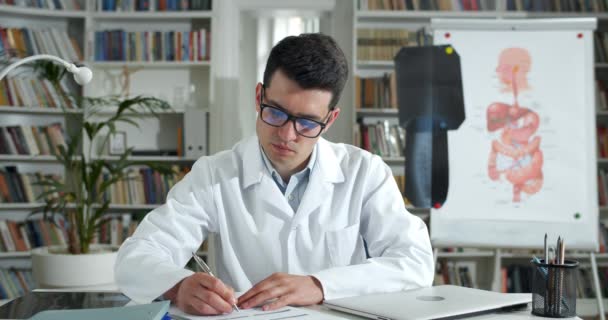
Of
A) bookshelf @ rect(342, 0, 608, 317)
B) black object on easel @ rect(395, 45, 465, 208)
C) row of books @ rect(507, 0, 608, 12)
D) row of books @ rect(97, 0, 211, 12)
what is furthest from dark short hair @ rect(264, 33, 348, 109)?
row of books @ rect(507, 0, 608, 12)

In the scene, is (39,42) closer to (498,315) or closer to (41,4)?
(41,4)

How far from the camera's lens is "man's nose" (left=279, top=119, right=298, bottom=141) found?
1439 mm

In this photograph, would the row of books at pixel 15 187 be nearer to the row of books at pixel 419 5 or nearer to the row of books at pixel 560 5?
the row of books at pixel 419 5

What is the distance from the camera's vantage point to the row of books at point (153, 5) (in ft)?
15.0

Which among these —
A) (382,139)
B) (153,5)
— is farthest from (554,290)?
(153,5)

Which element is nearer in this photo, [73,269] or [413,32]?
[73,269]

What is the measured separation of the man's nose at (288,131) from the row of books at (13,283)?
3514 millimetres

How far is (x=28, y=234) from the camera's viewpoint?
14.4 ft

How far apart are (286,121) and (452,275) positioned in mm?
3366

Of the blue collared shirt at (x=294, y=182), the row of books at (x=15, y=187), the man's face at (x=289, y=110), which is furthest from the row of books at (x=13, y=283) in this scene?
the man's face at (x=289, y=110)

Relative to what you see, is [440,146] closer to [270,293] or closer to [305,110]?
[305,110]

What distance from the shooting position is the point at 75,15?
452 centimetres

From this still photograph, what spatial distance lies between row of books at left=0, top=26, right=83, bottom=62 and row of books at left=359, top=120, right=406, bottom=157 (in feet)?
6.91

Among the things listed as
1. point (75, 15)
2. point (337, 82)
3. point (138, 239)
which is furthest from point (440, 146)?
point (75, 15)
